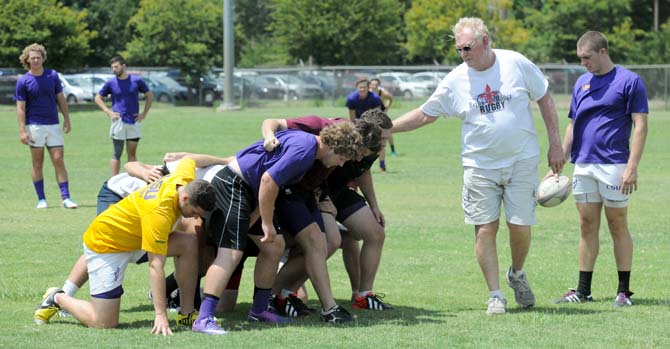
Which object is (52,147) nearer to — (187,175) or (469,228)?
(469,228)

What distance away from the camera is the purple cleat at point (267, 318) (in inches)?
288

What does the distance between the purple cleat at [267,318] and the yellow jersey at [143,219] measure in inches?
38.4

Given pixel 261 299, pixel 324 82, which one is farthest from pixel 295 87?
pixel 261 299

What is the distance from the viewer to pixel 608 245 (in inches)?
456

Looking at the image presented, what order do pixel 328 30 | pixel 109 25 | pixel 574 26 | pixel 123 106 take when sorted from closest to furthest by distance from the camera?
pixel 123 106 → pixel 574 26 → pixel 328 30 → pixel 109 25

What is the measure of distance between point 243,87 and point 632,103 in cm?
4230

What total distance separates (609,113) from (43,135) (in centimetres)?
879

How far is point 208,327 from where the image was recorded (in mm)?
6863

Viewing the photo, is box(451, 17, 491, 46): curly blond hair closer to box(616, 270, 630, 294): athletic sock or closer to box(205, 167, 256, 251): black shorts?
box(205, 167, 256, 251): black shorts

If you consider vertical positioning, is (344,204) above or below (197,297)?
above

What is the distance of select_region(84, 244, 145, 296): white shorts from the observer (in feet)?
23.1

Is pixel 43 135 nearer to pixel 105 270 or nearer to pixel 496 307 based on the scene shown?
pixel 105 270

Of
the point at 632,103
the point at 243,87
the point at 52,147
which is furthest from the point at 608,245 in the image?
the point at 243,87

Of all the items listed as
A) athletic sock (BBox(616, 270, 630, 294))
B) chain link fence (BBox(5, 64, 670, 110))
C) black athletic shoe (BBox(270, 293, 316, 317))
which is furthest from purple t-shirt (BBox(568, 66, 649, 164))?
chain link fence (BBox(5, 64, 670, 110))
